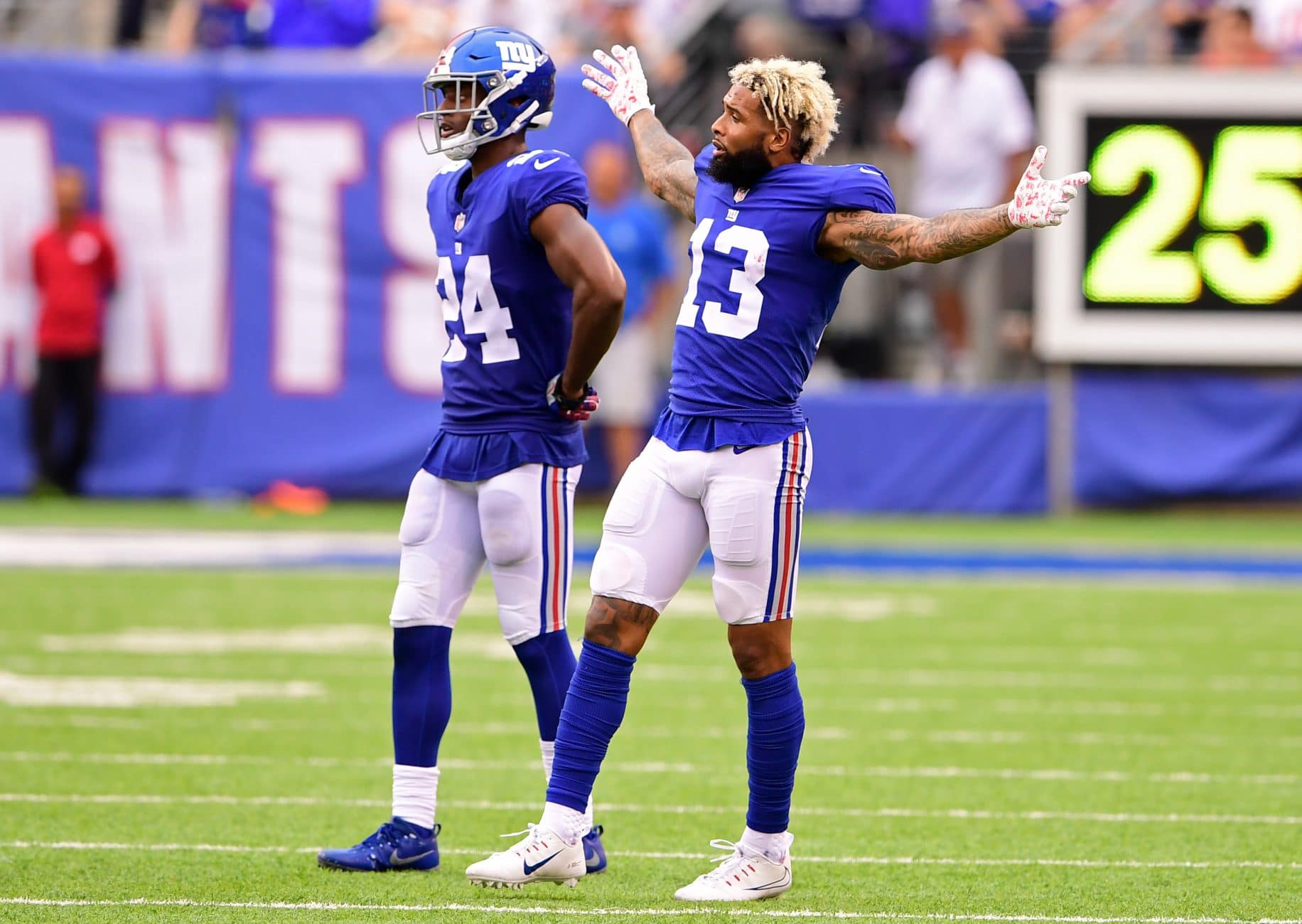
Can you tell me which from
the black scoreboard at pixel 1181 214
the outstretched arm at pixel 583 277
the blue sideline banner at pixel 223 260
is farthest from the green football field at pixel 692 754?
the blue sideline banner at pixel 223 260

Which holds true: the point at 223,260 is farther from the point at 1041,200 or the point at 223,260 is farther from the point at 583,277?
the point at 1041,200

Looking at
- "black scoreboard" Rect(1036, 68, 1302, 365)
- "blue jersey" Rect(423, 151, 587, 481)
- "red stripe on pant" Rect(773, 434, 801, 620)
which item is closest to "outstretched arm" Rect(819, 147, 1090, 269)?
"red stripe on pant" Rect(773, 434, 801, 620)

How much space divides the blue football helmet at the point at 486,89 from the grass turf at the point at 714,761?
1.82 meters

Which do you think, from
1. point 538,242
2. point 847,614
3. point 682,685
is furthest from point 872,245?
point 847,614

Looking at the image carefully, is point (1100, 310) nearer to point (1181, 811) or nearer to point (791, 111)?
point (1181, 811)

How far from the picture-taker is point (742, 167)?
469cm

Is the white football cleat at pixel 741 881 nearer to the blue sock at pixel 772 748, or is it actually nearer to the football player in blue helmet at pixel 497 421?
the blue sock at pixel 772 748

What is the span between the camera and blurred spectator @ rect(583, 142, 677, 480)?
12781 mm

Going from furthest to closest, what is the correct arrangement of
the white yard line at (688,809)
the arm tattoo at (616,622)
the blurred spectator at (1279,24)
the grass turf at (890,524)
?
the blurred spectator at (1279,24) < the grass turf at (890,524) < the white yard line at (688,809) < the arm tattoo at (616,622)

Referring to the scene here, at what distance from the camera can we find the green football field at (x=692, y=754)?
4.58m

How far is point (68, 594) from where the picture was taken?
9.64 meters

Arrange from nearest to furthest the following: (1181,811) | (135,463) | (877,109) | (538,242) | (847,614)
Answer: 1. (538,242)
2. (1181,811)
3. (847,614)
4. (135,463)
5. (877,109)

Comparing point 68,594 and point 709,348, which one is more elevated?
point 709,348

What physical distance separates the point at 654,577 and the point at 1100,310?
367 inches
